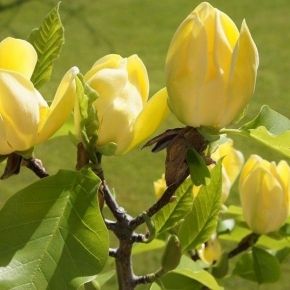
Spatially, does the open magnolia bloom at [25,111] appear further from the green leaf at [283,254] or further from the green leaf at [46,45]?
the green leaf at [283,254]

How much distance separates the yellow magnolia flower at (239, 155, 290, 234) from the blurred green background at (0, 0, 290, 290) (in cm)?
218

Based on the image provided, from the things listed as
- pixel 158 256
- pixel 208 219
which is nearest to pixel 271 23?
pixel 158 256

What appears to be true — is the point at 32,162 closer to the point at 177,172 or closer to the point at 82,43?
the point at 177,172

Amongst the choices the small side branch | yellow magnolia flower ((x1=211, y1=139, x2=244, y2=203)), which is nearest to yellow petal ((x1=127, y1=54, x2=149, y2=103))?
the small side branch

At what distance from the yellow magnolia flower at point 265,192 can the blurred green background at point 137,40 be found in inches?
85.8

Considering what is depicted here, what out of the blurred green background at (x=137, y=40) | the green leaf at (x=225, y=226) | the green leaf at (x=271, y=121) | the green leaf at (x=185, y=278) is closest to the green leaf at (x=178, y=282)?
the green leaf at (x=185, y=278)

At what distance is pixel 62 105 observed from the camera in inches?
20.4

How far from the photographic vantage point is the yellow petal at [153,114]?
1.77ft

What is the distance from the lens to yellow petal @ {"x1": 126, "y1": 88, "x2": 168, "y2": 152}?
1.77 feet

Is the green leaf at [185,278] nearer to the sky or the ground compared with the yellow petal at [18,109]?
nearer to the ground

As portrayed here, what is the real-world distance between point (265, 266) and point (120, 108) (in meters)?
0.34

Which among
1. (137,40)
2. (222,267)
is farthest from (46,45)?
(137,40)

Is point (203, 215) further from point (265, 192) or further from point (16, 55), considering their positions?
point (16, 55)

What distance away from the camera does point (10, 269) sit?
49 centimetres
